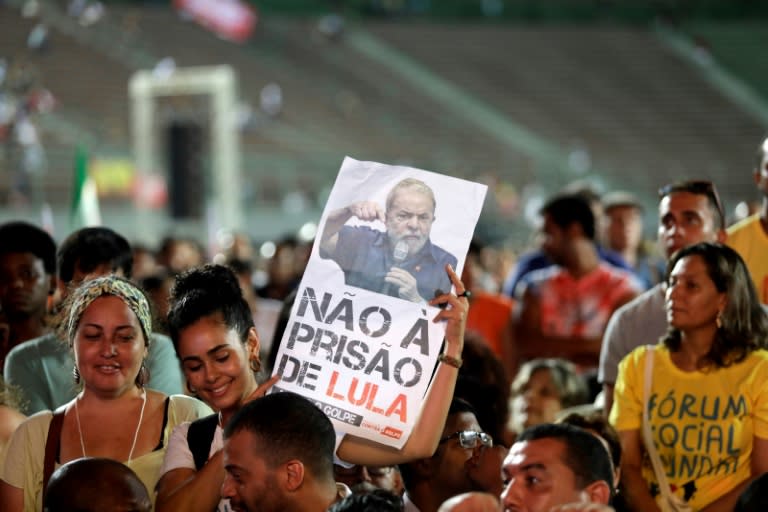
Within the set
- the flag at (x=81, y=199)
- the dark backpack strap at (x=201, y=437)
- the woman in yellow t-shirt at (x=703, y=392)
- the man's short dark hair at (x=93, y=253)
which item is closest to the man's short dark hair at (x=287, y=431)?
the dark backpack strap at (x=201, y=437)

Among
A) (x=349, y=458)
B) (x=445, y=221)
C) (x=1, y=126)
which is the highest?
(x=1, y=126)

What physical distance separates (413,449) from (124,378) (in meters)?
0.87

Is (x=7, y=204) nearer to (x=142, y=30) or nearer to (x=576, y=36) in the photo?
(x=142, y=30)

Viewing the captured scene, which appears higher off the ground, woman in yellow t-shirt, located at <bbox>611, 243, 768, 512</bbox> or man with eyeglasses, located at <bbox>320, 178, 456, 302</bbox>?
man with eyeglasses, located at <bbox>320, 178, 456, 302</bbox>

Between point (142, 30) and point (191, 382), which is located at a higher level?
point (142, 30)

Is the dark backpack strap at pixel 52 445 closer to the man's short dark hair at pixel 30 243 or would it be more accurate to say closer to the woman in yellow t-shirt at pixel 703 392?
the man's short dark hair at pixel 30 243

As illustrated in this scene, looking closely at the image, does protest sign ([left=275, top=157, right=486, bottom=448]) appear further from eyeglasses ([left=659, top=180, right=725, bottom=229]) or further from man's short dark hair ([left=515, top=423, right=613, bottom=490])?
eyeglasses ([left=659, top=180, right=725, bottom=229])

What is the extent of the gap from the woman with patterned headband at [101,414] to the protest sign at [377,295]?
45 cm

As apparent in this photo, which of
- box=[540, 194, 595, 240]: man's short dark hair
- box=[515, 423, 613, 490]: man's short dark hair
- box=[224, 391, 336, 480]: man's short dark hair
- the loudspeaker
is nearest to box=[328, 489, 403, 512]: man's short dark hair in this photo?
box=[224, 391, 336, 480]: man's short dark hair

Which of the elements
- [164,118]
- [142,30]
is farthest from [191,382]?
[142,30]

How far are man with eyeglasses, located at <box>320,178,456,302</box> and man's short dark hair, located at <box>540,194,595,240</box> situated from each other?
345cm

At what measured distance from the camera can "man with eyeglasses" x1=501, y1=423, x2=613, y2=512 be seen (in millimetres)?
3166

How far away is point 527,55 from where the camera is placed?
30172 millimetres

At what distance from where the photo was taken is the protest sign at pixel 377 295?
3.55m
